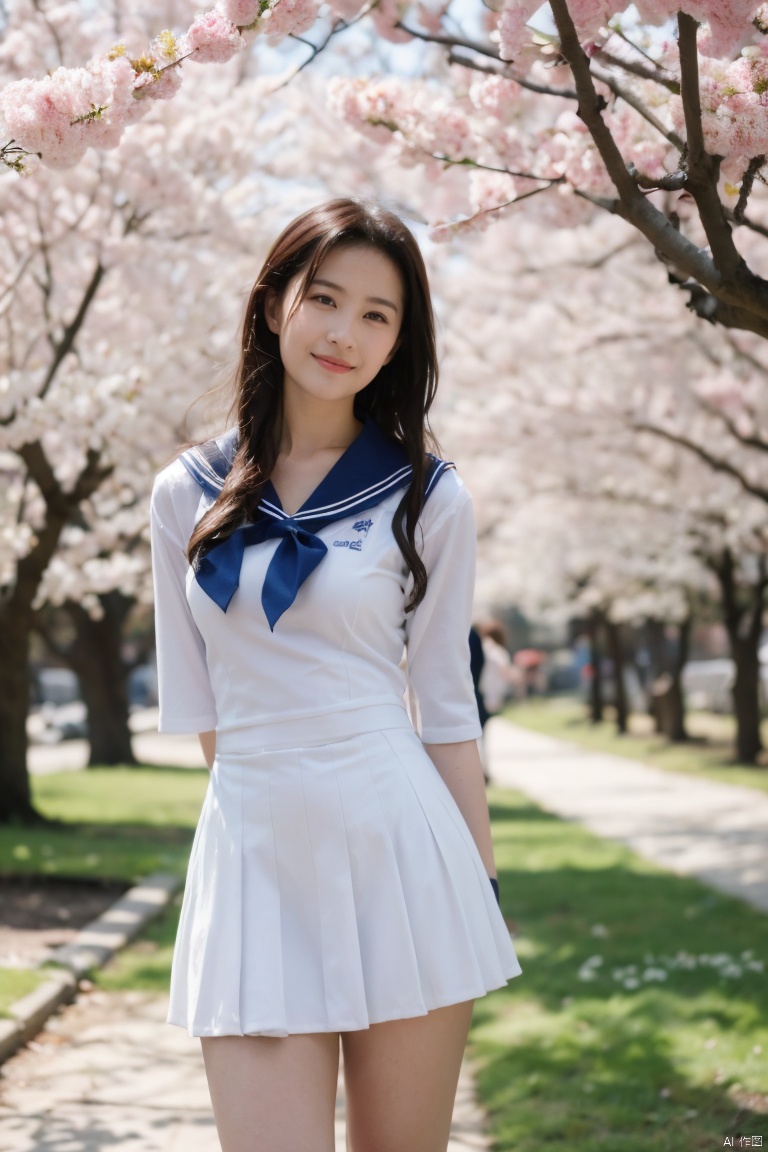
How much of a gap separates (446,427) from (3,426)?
29.2 ft

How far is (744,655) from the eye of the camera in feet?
65.2

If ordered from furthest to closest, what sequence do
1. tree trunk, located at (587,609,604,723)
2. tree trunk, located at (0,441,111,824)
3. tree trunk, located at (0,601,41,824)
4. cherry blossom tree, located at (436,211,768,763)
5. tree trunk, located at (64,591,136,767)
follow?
tree trunk, located at (587,609,604,723)
tree trunk, located at (64,591,136,767)
cherry blossom tree, located at (436,211,768,763)
tree trunk, located at (0,601,41,824)
tree trunk, located at (0,441,111,824)

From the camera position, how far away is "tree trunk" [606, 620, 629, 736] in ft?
95.9

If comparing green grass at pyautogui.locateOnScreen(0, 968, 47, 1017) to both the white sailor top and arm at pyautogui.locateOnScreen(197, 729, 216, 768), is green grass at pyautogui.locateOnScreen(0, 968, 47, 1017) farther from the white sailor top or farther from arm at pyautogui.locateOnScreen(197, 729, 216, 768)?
the white sailor top

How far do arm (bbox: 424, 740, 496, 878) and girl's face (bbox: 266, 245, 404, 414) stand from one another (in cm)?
69

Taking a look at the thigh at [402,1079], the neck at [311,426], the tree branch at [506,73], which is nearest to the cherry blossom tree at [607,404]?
the tree branch at [506,73]

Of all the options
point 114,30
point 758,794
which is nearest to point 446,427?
point 758,794

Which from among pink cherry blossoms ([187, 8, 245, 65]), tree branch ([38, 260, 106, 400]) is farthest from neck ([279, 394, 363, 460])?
tree branch ([38, 260, 106, 400])

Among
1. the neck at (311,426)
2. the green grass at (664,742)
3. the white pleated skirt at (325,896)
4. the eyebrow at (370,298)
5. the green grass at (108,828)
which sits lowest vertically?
the green grass at (664,742)

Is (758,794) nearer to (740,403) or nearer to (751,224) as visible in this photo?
(740,403)

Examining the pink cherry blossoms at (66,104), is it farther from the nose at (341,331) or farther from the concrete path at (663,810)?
the concrete path at (663,810)

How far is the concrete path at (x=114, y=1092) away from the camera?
14.1ft

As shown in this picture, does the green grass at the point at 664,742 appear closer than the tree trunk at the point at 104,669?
Yes

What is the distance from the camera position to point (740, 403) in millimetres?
12938
